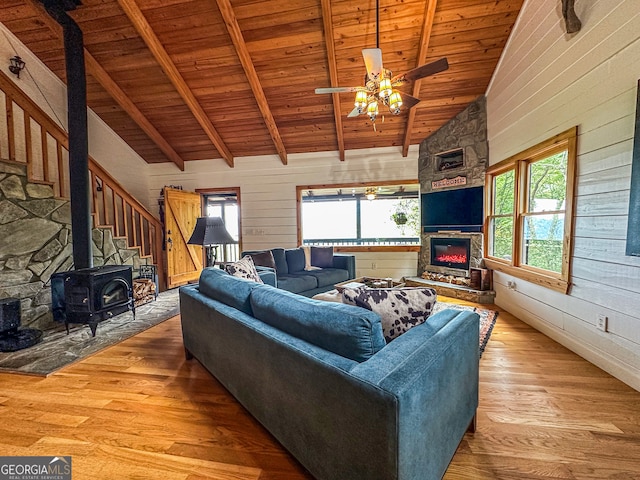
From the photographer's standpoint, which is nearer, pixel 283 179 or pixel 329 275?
pixel 329 275

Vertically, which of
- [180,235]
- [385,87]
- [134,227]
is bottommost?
[180,235]

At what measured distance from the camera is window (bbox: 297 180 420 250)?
26.6ft

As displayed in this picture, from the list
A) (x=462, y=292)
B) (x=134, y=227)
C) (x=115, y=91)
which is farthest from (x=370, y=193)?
(x=115, y=91)

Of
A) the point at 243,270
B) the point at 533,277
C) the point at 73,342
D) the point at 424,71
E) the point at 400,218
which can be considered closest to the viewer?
the point at 424,71

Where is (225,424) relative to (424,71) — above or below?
below

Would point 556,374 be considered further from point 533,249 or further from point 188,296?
point 188,296

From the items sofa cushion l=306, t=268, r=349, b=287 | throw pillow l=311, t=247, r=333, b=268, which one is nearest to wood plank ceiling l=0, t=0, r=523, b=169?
throw pillow l=311, t=247, r=333, b=268

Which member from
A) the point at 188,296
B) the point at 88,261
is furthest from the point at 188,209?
the point at 188,296

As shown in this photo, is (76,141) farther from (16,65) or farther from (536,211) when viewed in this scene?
(536,211)

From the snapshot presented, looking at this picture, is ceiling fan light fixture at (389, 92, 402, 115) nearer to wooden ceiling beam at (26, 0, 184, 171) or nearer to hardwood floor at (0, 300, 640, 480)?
hardwood floor at (0, 300, 640, 480)

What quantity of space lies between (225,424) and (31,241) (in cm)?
341

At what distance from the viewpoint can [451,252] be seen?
5.30m

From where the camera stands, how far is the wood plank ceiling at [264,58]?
11.9ft

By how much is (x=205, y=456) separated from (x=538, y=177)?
4.26 meters
